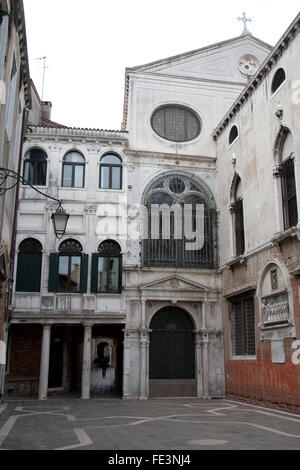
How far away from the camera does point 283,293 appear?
14383 mm

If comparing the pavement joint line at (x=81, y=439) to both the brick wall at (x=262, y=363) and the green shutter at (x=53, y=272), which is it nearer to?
the brick wall at (x=262, y=363)

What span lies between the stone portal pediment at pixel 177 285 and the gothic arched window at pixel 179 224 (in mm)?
648

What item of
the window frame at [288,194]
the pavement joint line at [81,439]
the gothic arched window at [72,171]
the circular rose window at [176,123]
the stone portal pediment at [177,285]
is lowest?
the pavement joint line at [81,439]

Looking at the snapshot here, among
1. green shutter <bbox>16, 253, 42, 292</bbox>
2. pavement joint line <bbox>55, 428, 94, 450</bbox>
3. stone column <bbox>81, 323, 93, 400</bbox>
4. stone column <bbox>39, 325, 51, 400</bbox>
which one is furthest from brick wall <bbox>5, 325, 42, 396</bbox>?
pavement joint line <bbox>55, 428, 94, 450</bbox>

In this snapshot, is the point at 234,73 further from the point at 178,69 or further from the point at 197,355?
the point at 197,355

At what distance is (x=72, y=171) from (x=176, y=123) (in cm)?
516

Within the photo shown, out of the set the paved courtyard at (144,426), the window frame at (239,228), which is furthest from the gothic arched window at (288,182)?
the paved courtyard at (144,426)

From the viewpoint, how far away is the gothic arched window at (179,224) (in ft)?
64.7

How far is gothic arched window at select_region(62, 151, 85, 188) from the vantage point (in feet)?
65.9

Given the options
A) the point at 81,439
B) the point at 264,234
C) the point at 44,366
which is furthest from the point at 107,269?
the point at 81,439

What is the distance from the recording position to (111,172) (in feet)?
67.0

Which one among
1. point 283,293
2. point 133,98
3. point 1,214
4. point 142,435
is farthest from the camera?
point 133,98

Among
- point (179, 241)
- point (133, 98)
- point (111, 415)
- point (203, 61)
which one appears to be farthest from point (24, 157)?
point (111, 415)

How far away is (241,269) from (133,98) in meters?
9.03
